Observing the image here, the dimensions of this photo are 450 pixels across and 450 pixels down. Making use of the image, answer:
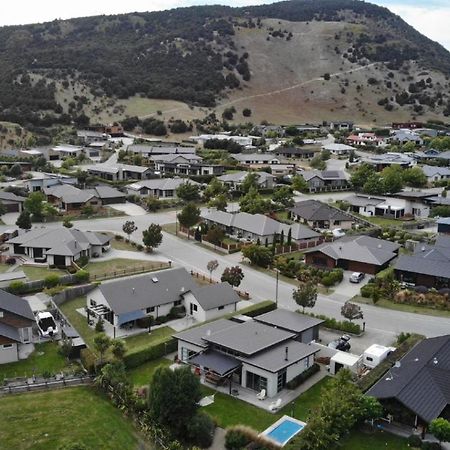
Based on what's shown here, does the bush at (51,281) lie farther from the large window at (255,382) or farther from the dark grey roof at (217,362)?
the large window at (255,382)

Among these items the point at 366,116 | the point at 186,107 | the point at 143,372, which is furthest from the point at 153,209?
the point at 366,116

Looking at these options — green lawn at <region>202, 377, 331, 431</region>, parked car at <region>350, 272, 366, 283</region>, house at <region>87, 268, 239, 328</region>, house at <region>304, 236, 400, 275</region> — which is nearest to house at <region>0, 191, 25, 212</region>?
house at <region>87, 268, 239, 328</region>

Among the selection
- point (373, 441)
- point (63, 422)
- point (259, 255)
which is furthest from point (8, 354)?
point (259, 255)

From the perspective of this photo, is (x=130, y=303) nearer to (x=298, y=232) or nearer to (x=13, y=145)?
(x=298, y=232)

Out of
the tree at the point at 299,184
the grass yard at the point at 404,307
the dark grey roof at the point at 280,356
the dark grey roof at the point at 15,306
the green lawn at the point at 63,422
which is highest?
the tree at the point at 299,184

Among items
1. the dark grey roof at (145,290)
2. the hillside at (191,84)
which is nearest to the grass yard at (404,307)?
the dark grey roof at (145,290)

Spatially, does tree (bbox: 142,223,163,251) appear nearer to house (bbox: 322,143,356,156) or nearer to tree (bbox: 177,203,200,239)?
tree (bbox: 177,203,200,239)
